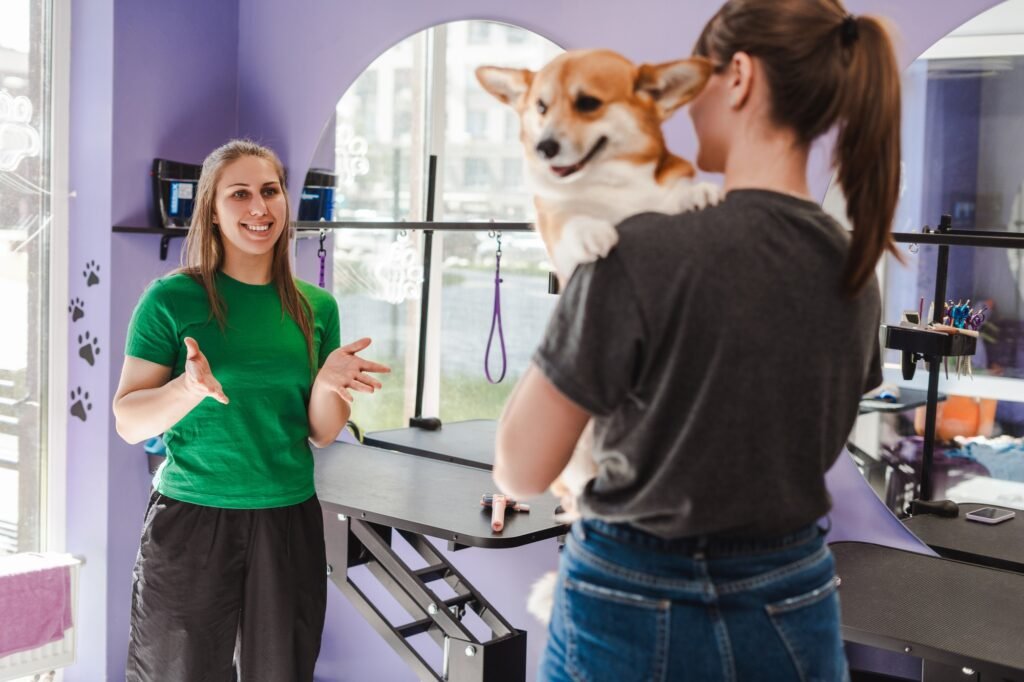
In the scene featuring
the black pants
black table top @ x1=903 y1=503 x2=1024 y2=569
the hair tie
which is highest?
the hair tie

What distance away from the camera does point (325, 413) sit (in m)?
Result: 1.89

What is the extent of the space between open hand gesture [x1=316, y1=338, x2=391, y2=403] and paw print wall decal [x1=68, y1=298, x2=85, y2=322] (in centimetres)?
147

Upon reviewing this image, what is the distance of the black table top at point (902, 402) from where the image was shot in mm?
2131

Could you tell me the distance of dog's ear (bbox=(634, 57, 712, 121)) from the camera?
35.3 inches

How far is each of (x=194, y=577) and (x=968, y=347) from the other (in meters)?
→ 1.55

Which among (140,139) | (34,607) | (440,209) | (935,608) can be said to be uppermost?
(140,139)

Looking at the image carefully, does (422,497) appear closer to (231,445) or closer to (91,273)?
(231,445)

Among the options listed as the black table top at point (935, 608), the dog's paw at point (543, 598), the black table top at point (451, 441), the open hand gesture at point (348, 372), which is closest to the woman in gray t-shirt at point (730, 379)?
the dog's paw at point (543, 598)

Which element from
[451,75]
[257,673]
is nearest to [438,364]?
[451,75]

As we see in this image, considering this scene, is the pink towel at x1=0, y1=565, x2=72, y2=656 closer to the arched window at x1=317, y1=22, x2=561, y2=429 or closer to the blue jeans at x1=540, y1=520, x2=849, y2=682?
the arched window at x1=317, y1=22, x2=561, y2=429

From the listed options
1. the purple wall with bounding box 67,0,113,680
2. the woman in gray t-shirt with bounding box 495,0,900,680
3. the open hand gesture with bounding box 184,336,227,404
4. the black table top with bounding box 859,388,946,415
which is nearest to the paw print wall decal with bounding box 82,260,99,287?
the purple wall with bounding box 67,0,113,680

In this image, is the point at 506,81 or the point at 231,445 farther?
the point at 231,445

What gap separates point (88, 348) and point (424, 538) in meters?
1.24

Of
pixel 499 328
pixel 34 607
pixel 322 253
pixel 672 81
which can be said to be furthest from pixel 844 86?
pixel 34 607
